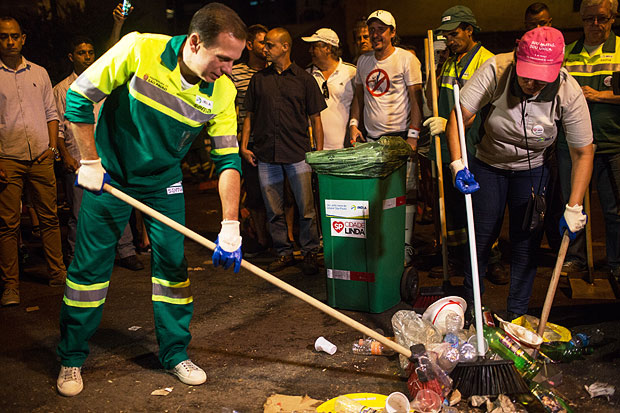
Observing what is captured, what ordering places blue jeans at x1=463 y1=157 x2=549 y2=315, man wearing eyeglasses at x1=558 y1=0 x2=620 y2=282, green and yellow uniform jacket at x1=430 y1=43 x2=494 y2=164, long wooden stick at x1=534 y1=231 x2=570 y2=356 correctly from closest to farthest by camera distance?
long wooden stick at x1=534 y1=231 x2=570 y2=356, blue jeans at x1=463 y1=157 x2=549 y2=315, man wearing eyeglasses at x1=558 y1=0 x2=620 y2=282, green and yellow uniform jacket at x1=430 y1=43 x2=494 y2=164

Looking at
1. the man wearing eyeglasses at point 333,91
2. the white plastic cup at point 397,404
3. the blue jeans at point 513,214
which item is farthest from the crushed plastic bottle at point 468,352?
the man wearing eyeglasses at point 333,91

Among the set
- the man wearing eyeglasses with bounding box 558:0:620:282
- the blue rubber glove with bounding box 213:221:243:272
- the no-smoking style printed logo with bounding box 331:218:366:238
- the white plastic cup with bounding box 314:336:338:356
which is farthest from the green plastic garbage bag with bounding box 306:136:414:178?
the man wearing eyeglasses with bounding box 558:0:620:282

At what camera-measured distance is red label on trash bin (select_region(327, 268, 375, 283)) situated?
4.52 meters

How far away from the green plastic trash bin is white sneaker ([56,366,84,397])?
197 cm

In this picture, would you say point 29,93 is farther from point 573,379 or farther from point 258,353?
point 573,379

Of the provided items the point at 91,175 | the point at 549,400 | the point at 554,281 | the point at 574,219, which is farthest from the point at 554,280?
the point at 91,175

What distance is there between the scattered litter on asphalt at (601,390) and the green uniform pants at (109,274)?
7.64 ft

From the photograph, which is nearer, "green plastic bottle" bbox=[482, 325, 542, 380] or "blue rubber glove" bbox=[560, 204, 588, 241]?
"green plastic bottle" bbox=[482, 325, 542, 380]

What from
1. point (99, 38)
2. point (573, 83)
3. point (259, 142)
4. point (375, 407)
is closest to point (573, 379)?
point (375, 407)

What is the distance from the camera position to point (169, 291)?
355 centimetres

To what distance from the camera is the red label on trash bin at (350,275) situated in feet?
14.8

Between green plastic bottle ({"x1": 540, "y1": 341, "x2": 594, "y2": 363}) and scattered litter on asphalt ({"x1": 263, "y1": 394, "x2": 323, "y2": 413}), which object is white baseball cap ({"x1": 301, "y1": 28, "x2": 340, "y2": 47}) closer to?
green plastic bottle ({"x1": 540, "y1": 341, "x2": 594, "y2": 363})

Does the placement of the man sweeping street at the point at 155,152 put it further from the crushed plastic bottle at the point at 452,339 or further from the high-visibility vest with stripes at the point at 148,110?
the crushed plastic bottle at the point at 452,339

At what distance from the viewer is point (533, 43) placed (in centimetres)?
330
